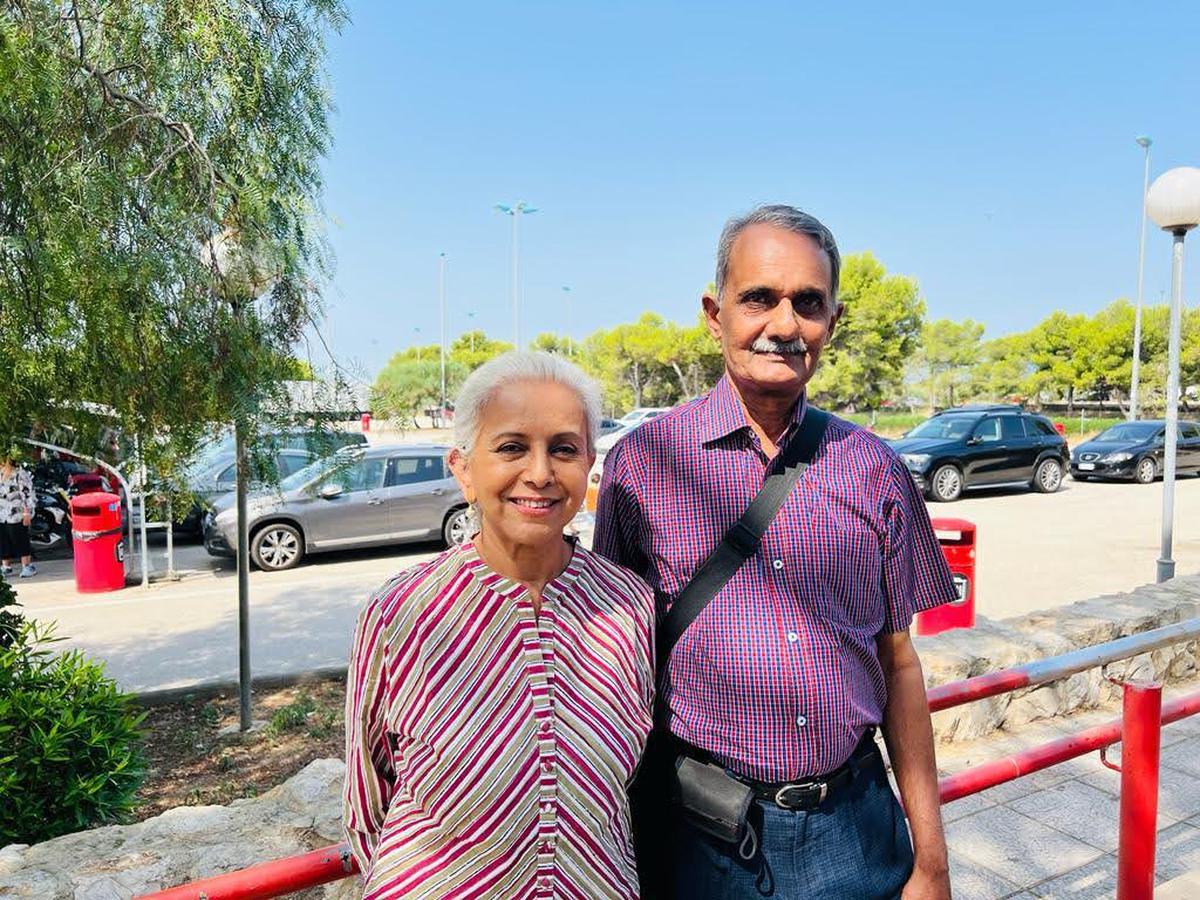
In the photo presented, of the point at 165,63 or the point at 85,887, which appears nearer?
the point at 85,887

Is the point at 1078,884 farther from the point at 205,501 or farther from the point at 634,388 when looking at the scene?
the point at 634,388

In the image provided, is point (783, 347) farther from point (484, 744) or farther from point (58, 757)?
point (58, 757)

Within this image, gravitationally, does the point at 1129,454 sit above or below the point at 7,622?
below

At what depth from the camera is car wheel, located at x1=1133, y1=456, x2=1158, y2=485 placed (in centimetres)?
1925

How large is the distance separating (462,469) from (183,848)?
66.4 inches

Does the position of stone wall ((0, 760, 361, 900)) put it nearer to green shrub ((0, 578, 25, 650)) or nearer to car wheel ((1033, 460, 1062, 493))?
green shrub ((0, 578, 25, 650))

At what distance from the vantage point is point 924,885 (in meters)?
1.69

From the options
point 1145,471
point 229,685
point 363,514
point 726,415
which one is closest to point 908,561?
point 726,415

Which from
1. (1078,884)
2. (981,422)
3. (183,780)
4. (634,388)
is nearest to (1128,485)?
(981,422)

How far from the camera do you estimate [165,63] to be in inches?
164

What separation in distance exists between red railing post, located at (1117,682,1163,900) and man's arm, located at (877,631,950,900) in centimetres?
105

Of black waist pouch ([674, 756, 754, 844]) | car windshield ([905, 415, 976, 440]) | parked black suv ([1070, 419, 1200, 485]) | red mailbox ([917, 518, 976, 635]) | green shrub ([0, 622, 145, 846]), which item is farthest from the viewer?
parked black suv ([1070, 419, 1200, 485])

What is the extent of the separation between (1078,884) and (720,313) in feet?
9.49

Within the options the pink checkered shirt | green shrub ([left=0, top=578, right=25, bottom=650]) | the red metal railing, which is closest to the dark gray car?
green shrub ([left=0, top=578, right=25, bottom=650])
